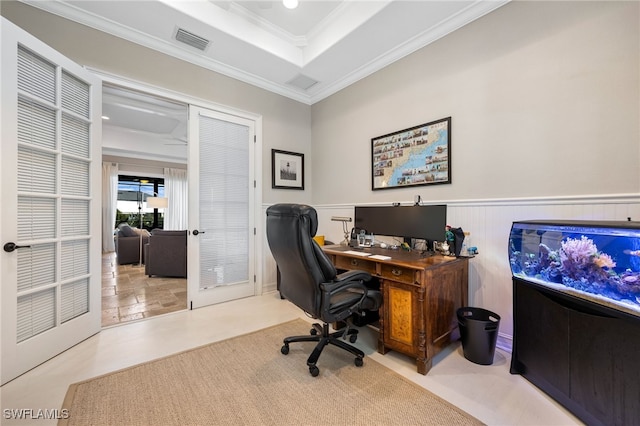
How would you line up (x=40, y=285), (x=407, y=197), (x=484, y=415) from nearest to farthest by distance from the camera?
(x=484, y=415) < (x=40, y=285) < (x=407, y=197)

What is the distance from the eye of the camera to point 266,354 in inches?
83.7

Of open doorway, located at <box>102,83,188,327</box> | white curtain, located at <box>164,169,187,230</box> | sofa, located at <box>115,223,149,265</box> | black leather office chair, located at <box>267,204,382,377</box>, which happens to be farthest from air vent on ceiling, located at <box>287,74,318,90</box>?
white curtain, located at <box>164,169,187,230</box>

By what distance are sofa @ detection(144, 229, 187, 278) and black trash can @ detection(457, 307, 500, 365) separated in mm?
4406

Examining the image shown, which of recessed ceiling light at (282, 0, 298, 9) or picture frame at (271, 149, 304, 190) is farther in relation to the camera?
picture frame at (271, 149, 304, 190)

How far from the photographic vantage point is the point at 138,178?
8.05 metres

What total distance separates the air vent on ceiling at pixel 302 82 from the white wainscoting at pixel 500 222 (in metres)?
2.54

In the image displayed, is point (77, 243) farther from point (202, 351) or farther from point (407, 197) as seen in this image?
point (407, 197)

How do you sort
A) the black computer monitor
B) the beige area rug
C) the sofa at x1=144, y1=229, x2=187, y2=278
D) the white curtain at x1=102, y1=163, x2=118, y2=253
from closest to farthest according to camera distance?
the beige area rug → the black computer monitor → the sofa at x1=144, y1=229, x2=187, y2=278 → the white curtain at x1=102, y1=163, x2=118, y2=253

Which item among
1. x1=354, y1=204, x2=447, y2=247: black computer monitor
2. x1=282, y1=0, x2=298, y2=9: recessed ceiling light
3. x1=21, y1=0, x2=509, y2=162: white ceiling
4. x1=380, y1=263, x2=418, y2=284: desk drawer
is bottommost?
x1=380, y1=263, x2=418, y2=284: desk drawer

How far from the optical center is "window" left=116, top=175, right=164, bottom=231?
799 centimetres

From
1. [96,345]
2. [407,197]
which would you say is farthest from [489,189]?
[96,345]

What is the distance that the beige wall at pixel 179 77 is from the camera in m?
2.37

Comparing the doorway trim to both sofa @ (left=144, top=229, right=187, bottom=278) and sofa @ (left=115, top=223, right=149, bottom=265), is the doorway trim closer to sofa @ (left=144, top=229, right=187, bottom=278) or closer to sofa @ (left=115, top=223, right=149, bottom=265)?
sofa @ (left=144, top=229, right=187, bottom=278)

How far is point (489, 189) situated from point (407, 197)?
825mm
